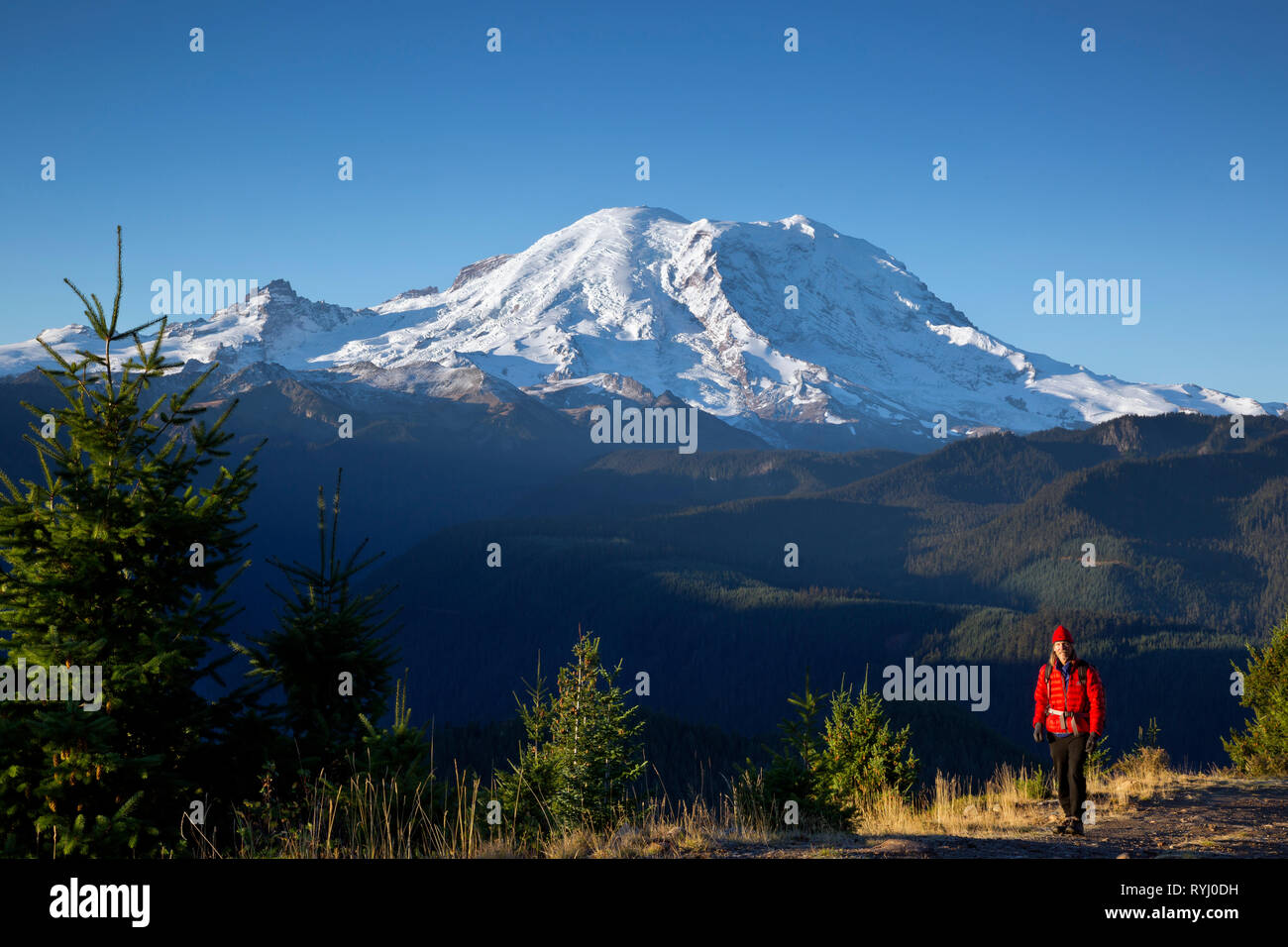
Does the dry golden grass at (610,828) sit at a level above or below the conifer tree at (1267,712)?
above

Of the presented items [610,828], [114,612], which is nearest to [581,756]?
[610,828]

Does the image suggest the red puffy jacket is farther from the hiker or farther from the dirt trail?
the dirt trail

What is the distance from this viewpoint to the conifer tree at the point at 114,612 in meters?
10.2

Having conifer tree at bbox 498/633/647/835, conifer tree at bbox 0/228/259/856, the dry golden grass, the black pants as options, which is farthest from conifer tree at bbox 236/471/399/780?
the black pants

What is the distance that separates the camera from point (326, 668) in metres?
15.1

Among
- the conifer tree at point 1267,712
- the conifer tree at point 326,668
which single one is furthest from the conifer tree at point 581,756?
the conifer tree at point 1267,712

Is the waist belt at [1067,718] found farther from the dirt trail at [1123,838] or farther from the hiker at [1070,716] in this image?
the dirt trail at [1123,838]

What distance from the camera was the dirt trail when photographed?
31.3 ft

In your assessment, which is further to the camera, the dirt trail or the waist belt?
the waist belt

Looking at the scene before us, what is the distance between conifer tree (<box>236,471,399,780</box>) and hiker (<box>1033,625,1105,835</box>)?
10398 millimetres
